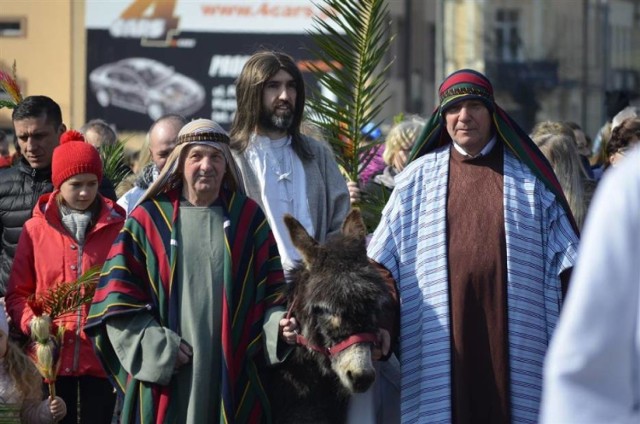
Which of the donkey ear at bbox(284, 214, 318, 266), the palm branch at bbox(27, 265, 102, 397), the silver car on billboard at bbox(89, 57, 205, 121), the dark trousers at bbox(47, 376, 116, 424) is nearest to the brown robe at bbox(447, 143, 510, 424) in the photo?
the donkey ear at bbox(284, 214, 318, 266)

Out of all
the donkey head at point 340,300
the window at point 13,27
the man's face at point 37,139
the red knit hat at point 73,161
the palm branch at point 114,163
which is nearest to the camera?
the donkey head at point 340,300

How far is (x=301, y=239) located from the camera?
5473 mm

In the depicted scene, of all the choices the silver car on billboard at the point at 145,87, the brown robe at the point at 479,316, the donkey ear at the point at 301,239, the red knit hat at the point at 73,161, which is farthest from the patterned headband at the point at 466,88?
the silver car on billboard at the point at 145,87

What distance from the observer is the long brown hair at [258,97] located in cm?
653

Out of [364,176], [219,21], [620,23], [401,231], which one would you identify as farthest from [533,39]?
[401,231]

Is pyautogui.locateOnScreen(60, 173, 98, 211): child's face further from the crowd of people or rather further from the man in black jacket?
the man in black jacket

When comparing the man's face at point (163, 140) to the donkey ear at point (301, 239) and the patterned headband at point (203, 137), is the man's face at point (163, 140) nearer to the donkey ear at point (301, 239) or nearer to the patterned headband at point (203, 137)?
the patterned headband at point (203, 137)

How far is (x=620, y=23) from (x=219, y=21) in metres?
14.9

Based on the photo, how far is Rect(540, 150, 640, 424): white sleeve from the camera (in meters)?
2.64

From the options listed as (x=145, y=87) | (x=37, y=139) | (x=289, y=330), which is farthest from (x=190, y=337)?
(x=145, y=87)

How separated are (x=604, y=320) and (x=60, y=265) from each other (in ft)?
13.5

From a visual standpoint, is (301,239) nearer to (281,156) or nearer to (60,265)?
(281,156)

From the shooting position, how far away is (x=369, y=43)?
765cm

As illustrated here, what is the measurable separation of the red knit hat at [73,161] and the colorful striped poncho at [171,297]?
3.11ft
